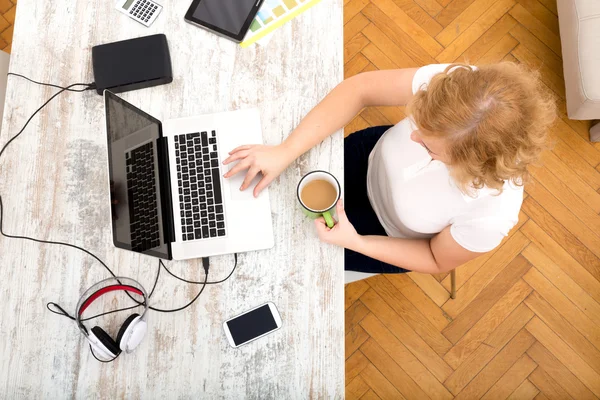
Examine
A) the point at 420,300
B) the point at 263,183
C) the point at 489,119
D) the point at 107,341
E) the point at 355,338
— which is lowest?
the point at 355,338

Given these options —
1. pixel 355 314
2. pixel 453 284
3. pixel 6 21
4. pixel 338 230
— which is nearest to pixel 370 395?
pixel 355 314

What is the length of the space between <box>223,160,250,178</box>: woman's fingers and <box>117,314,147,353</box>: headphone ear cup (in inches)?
14.8

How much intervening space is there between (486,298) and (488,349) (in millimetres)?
191

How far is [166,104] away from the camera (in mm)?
1104

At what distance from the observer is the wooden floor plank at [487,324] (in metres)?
1.70

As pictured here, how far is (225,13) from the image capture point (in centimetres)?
112

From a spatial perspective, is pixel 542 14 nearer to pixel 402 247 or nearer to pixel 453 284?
pixel 453 284

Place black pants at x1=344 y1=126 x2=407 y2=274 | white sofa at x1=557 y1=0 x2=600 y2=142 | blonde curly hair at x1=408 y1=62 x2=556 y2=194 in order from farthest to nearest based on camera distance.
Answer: white sofa at x1=557 y1=0 x2=600 y2=142
black pants at x1=344 y1=126 x2=407 y2=274
blonde curly hair at x1=408 y1=62 x2=556 y2=194

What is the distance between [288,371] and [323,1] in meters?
0.90

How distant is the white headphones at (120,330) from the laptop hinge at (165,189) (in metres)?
0.14

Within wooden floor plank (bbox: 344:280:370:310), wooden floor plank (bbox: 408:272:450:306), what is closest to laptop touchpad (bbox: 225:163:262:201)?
wooden floor plank (bbox: 344:280:370:310)

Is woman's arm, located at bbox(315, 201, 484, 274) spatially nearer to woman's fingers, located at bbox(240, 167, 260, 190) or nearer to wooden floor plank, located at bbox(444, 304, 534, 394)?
woman's fingers, located at bbox(240, 167, 260, 190)

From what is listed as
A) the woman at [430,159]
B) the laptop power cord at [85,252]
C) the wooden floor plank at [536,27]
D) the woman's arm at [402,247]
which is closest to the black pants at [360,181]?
the woman at [430,159]

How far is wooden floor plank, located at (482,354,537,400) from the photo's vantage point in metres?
1.67
